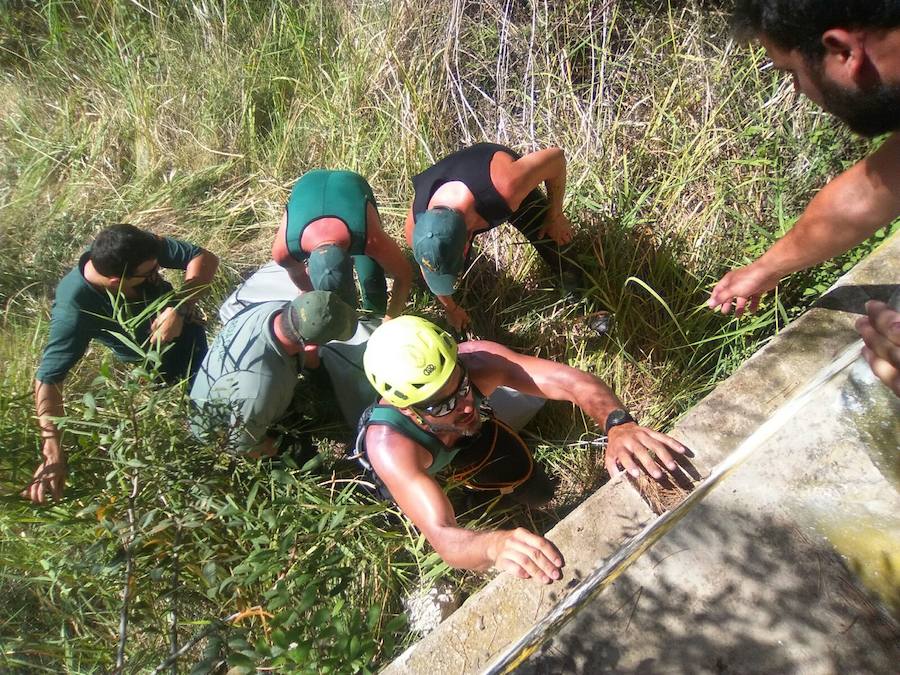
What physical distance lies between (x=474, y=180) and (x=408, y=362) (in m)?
1.02

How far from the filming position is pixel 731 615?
155 cm

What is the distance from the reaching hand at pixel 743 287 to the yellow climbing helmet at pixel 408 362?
1062mm

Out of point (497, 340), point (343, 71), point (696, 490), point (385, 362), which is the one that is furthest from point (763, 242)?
point (343, 71)

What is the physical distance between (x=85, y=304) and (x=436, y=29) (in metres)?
2.64

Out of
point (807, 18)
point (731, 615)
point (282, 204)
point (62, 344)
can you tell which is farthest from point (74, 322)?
point (807, 18)

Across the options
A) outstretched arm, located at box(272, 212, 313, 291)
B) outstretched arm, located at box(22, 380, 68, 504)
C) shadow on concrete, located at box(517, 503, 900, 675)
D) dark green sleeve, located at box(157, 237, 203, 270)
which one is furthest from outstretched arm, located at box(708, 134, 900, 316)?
dark green sleeve, located at box(157, 237, 203, 270)

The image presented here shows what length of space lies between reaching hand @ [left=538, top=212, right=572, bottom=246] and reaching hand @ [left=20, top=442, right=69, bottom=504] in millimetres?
2408

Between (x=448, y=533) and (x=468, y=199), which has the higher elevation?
(x=468, y=199)

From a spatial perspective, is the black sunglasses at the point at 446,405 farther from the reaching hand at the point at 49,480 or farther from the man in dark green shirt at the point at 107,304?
the reaching hand at the point at 49,480

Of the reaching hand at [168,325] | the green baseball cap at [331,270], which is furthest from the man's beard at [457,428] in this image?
the reaching hand at [168,325]

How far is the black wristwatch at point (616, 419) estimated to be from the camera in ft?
7.06

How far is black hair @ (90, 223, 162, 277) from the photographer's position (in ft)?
9.17

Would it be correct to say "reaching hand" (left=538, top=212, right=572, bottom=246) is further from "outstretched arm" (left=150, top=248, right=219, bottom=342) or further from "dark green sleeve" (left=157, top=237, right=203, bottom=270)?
"dark green sleeve" (left=157, top=237, right=203, bottom=270)

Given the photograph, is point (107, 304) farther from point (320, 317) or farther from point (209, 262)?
point (320, 317)
